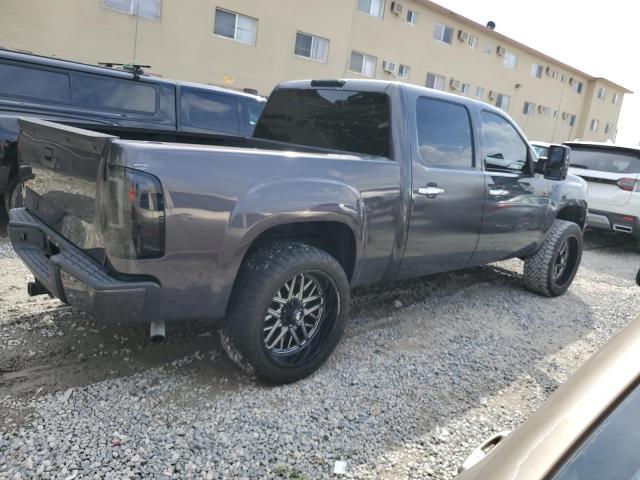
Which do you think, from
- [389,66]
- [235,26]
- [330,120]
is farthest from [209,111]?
[389,66]

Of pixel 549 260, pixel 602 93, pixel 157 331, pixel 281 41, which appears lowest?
pixel 157 331

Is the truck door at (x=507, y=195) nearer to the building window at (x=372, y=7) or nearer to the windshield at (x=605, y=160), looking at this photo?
the windshield at (x=605, y=160)

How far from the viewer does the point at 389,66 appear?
22.3 metres

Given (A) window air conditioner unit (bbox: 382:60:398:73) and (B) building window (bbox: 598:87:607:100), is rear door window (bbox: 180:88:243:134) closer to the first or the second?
(A) window air conditioner unit (bbox: 382:60:398:73)

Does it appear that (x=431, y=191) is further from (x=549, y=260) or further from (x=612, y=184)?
(x=612, y=184)

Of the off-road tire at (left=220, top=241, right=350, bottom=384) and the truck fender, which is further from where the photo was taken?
the off-road tire at (left=220, top=241, right=350, bottom=384)

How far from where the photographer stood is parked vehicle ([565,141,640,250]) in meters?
7.98

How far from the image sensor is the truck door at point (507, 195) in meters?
4.35

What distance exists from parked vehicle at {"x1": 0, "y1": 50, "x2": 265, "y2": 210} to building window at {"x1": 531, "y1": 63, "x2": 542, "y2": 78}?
2993 centimetres

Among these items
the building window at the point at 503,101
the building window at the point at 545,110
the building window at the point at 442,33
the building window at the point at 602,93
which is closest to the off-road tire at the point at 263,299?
the building window at the point at 442,33

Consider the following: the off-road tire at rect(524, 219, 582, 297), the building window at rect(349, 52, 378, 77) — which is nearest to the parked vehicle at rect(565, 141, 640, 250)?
the off-road tire at rect(524, 219, 582, 297)

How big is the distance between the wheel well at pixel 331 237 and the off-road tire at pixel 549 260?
2.71 metres

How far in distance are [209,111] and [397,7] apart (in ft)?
57.9

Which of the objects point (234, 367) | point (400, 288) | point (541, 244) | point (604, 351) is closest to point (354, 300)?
point (400, 288)
